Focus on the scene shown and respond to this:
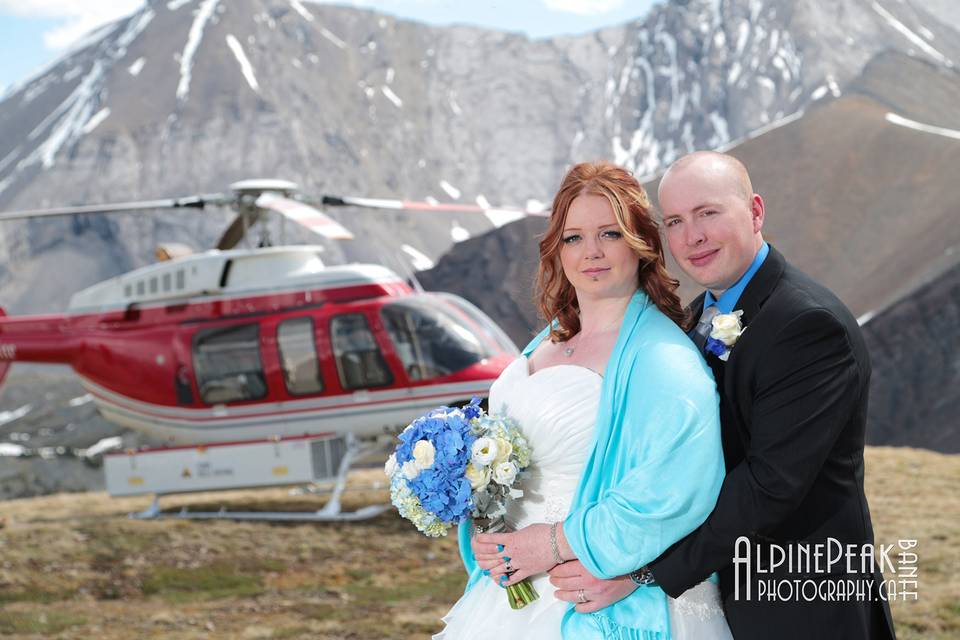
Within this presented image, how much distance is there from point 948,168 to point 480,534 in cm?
5678

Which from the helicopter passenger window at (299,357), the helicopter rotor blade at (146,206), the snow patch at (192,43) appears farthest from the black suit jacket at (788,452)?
the snow patch at (192,43)

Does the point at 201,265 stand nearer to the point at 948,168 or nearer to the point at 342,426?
the point at 342,426

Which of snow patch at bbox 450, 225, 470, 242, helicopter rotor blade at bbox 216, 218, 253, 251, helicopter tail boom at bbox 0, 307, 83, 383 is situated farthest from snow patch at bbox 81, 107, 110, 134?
helicopter rotor blade at bbox 216, 218, 253, 251

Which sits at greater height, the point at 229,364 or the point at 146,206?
the point at 146,206

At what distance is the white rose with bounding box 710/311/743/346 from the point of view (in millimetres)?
2297

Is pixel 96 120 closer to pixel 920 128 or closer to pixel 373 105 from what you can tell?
pixel 373 105

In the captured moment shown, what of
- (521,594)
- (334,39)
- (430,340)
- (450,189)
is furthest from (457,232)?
(521,594)

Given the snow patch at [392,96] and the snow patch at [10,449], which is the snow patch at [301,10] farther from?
the snow patch at [10,449]

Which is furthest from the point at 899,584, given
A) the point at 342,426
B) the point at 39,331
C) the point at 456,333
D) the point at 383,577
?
the point at 39,331

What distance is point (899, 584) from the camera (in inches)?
260

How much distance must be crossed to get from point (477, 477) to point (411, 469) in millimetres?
183

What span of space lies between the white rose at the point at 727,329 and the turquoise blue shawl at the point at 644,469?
→ 0.26 feet

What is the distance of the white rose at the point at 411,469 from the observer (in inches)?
95.0

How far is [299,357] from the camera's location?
1008 cm
